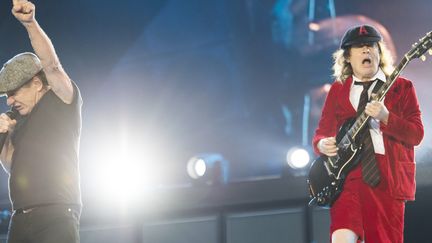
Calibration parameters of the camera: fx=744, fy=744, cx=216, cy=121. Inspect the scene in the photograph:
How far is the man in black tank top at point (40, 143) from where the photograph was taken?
133 inches

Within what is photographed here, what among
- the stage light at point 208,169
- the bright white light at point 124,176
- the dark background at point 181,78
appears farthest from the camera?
the dark background at point 181,78

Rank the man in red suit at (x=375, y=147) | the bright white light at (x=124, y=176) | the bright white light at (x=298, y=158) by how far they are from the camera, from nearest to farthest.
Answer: the man in red suit at (x=375, y=147), the bright white light at (x=298, y=158), the bright white light at (x=124, y=176)

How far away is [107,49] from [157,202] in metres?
2.20

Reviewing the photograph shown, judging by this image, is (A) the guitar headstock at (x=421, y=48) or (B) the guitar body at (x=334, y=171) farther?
(B) the guitar body at (x=334, y=171)

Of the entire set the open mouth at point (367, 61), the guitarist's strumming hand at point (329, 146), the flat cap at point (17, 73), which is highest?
the open mouth at point (367, 61)

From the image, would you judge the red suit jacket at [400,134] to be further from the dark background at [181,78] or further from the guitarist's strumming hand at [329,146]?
the dark background at [181,78]

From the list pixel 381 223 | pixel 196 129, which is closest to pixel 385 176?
pixel 381 223

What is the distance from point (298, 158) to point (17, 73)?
8.75 ft

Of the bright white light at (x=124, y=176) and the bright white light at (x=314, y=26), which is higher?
the bright white light at (x=314, y=26)

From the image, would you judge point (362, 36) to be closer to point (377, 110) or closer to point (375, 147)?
point (377, 110)

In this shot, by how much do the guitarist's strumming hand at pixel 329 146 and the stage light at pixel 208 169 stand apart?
2.53 m

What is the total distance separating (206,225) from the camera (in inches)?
248

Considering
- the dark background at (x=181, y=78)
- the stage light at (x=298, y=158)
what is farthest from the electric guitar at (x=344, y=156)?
the dark background at (x=181, y=78)

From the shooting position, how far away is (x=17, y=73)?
142 inches
